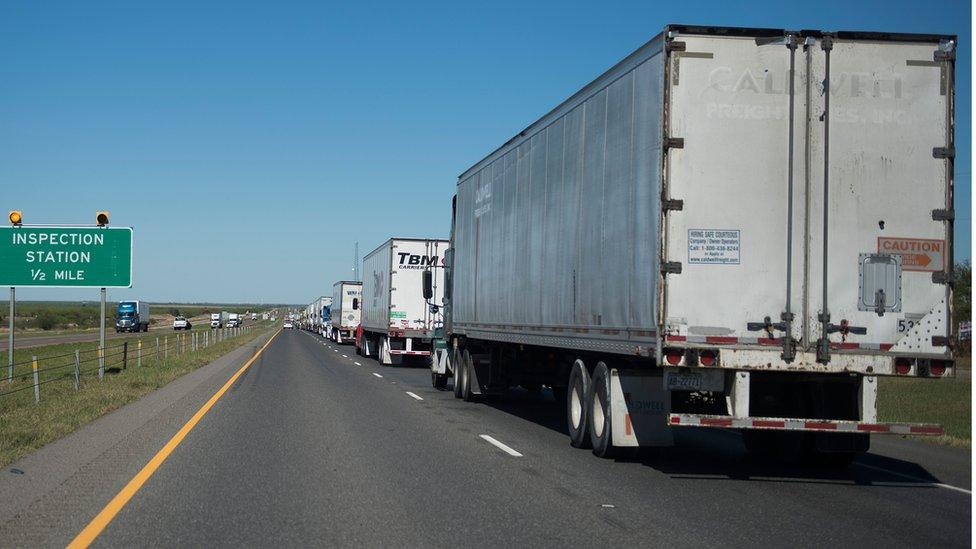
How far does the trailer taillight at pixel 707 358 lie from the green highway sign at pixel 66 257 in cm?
1974

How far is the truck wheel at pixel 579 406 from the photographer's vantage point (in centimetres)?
1280

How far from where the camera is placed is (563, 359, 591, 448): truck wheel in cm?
1280

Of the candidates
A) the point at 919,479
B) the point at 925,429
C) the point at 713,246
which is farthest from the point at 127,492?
the point at 919,479

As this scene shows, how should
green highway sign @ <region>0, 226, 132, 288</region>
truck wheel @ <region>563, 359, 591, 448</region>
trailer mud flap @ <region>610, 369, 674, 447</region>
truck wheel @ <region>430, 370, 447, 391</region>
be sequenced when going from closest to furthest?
1. trailer mud flap @ <region>610, 369, 674, 447</region>
2. truck wheel @ <region>563, 359, 591, 448</region>
3. truck wheel @ <region>430, 370, 447, 391</region>
4. green highway sign @ <region>0, 226, 132, 288</region>

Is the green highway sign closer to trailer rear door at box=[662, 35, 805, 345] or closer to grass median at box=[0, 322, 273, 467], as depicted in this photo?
grass median at box=[0, 322, 273, 467]

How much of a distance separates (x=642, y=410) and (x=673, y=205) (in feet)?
8.22

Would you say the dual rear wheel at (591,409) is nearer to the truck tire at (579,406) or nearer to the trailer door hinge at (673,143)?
the truck tire at (579,406)

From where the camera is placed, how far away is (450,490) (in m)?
9.55

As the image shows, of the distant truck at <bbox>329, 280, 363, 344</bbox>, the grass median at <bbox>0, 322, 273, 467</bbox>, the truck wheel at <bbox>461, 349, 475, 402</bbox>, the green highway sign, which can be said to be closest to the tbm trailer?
the grass median at <bbox>0, 322, 273, 467</bbox>

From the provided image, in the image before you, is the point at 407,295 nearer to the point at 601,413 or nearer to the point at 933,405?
the point at 933,405

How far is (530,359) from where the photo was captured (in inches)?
717

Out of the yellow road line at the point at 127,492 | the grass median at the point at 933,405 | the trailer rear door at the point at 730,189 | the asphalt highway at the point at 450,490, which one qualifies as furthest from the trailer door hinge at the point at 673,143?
the grass median at the point at 933,405

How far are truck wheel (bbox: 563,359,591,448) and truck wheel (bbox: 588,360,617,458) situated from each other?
11.4 inches

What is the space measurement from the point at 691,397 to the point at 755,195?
2.52 meters
